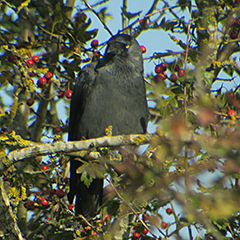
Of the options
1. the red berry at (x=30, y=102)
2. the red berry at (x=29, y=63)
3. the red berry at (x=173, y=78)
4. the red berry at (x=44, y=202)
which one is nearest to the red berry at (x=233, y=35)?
the red berry at (x=173, y=78)

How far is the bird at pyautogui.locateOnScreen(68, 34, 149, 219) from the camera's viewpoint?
3584 mm

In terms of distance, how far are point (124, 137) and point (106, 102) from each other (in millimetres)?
1630

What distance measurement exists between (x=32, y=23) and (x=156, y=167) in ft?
7.57

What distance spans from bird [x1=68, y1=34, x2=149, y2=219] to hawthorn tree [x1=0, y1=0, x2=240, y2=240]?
0.16 meters

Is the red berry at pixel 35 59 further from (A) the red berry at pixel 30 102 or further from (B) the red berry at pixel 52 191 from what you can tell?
(B) the red berry at pixel 52 191

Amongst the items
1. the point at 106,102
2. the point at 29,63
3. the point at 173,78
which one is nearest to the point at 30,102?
the point at 29,63

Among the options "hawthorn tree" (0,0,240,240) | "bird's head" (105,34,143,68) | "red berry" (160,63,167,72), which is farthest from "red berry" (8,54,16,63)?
"red berry" (160,63,167,72)

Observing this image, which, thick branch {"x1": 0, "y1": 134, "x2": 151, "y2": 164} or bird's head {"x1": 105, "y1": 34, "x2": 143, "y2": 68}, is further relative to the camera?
bird's head {"x1": 105, "y1": 34, "x2": 143, "y2": 68}

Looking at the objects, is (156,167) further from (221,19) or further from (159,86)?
(221,19)

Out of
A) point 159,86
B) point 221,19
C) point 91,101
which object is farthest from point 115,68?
point 159,86

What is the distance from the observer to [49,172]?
313cm

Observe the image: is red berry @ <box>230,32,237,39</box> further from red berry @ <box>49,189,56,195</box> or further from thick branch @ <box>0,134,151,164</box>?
red berry @ <box>49,189,56,195</box>

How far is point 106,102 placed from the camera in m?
3.58

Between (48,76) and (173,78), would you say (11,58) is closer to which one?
(48,76)
